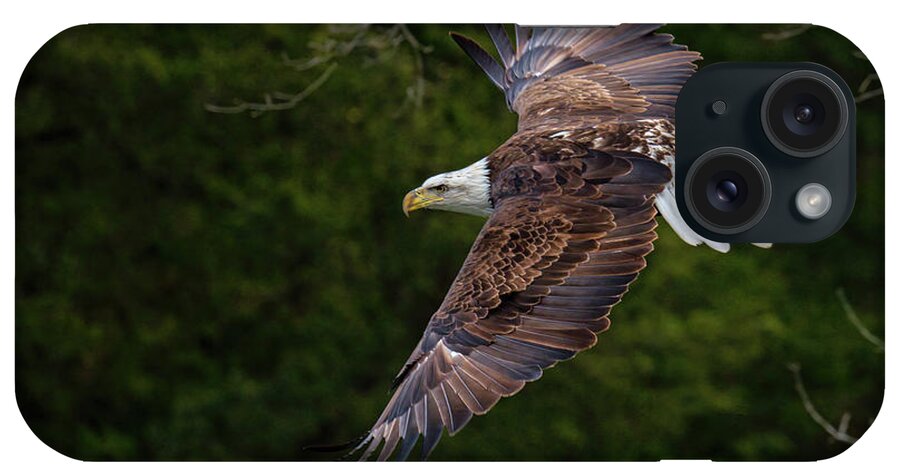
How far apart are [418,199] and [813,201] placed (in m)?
1.50

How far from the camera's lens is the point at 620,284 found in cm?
645

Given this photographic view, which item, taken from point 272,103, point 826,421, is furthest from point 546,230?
point 826,421

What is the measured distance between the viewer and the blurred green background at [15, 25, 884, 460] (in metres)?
6.41

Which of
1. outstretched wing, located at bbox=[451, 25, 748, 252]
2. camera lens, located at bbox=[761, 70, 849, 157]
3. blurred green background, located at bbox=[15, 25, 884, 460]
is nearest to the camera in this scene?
camera lens, located at bbox=[761, 70, 849, 157]

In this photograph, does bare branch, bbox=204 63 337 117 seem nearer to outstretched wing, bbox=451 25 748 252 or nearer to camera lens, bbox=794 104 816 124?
outstretched wing, bbox=451 25 748 252

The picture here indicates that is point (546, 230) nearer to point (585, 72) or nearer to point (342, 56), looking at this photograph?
point (585, 72)

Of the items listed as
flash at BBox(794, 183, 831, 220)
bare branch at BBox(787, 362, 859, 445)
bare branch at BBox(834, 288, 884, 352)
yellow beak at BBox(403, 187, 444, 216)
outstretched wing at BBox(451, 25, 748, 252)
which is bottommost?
bare branch at BBox(787, 362, 859, 445)

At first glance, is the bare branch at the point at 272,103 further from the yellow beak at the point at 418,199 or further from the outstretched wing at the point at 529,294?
the outstretched wing at the point at 529,294

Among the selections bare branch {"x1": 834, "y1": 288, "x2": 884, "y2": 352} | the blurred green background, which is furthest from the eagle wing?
bare branch {"x1": 834, "y1": 288, "x2": 884, "y2": 352}

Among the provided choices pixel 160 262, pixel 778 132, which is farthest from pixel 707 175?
pixel 160 262

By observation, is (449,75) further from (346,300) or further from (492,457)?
(492,457)

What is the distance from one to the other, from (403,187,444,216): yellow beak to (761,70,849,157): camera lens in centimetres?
129

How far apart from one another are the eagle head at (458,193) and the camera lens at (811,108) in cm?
112

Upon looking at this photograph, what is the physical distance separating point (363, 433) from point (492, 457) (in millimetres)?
489
